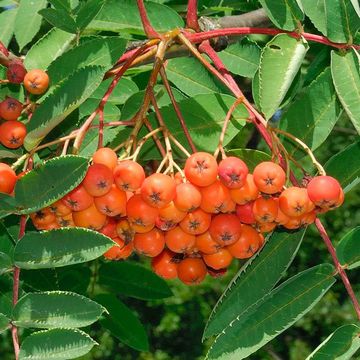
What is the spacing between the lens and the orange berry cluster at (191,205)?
4.12 ft

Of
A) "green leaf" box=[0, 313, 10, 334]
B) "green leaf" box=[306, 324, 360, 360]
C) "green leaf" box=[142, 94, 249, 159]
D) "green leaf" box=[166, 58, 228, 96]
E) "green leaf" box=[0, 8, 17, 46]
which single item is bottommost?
"green leaf" box=[0, 313, 10, 334]

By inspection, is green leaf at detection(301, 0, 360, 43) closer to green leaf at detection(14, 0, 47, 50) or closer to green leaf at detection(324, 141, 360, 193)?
green leaf at detection(324, 141, 360, 193)

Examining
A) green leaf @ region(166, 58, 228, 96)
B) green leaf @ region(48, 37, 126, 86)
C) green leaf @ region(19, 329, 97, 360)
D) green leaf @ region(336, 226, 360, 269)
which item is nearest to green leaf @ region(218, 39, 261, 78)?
green leaf @ region(166, 58, 228, 96)

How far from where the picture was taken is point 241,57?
6.11 feet

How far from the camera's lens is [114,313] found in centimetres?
226

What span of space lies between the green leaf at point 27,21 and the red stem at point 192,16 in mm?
485

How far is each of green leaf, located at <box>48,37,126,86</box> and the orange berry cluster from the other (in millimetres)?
232

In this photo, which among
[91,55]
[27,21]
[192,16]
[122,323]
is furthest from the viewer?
[122,323]

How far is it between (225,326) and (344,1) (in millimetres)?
601

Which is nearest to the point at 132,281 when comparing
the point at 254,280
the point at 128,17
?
the point at 128,17

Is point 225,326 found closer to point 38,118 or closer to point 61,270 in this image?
point 38,118

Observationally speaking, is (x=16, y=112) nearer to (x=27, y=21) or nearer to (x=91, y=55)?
(x=91, y=55)

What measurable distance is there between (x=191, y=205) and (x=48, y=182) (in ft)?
0.74

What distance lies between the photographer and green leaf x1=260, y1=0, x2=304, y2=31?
147cm
